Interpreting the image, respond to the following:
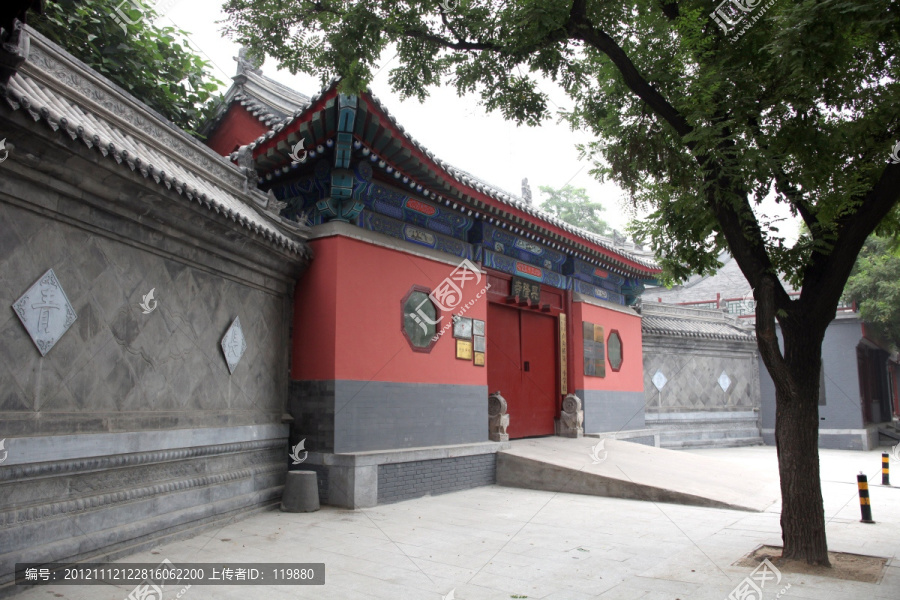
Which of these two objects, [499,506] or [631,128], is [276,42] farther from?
[499,506]

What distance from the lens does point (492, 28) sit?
5.59 metres

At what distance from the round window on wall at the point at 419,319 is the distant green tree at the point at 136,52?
6.14 meters

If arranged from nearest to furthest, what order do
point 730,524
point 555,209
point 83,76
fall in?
1. point 83,76
2. point 730,524
3. point 555,209

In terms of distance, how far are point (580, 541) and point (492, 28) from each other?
4.55 meters

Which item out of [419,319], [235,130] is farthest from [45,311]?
[235,130]

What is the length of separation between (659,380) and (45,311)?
45.8ft

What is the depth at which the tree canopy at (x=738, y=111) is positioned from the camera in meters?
4.76

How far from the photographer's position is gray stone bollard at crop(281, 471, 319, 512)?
651cm

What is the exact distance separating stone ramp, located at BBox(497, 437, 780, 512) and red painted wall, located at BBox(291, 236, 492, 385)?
197cm

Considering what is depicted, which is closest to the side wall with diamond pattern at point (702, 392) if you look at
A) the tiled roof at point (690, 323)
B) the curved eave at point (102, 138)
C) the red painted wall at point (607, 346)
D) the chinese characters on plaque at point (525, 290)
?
the tiled roof at point (690, 323)

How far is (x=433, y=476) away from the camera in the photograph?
7.90 m

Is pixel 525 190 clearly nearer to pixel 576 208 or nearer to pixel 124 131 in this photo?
pixel 124 131

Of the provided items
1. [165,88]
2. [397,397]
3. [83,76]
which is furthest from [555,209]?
[83,76]

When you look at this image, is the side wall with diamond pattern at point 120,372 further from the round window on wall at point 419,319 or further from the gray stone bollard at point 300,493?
the round window on wall at point 419,319
